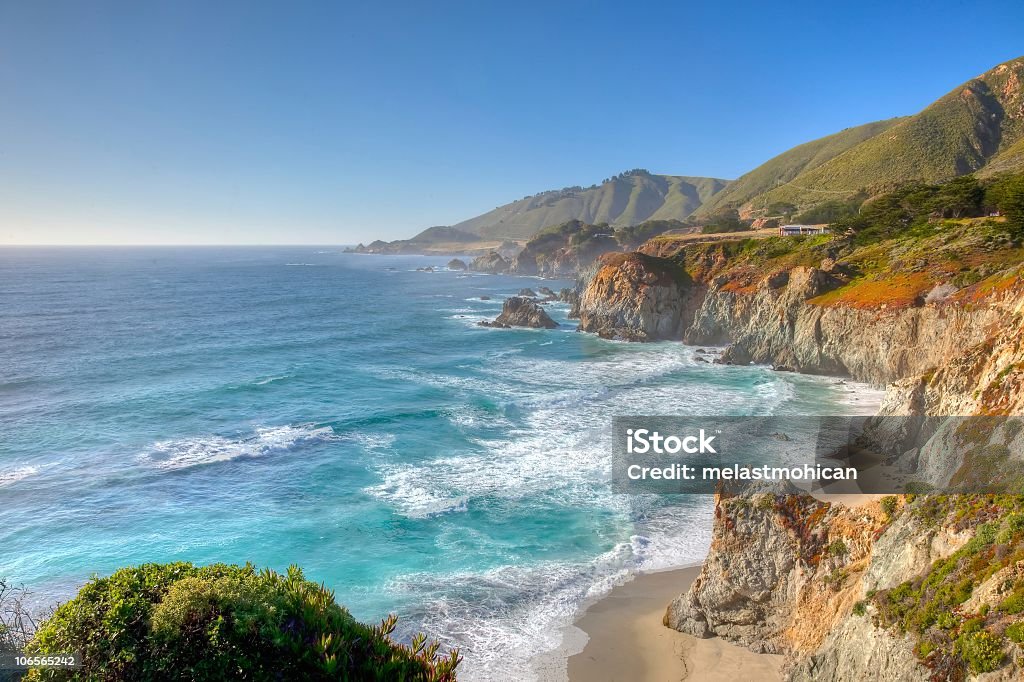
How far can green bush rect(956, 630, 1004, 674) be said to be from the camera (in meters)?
9.77

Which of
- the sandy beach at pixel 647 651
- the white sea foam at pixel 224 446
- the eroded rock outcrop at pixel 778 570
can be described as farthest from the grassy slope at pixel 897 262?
the white sea foam at pixel 224 446

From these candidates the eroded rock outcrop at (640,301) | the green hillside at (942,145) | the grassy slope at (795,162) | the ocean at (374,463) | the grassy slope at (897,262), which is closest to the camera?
the ocean at (374,463)

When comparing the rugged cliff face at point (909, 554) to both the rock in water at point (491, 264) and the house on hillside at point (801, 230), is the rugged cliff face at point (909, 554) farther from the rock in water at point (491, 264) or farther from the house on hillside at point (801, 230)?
the rock in water at point (491, 264)

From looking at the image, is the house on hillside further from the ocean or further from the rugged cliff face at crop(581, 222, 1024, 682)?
the rugged cliff face at crop(581, 222, 1024, 682)

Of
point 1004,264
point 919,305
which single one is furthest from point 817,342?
point 1004,264

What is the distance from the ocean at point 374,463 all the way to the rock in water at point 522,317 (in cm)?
632

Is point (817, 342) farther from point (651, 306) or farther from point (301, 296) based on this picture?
point (301, 296)

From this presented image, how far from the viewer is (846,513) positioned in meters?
15.0

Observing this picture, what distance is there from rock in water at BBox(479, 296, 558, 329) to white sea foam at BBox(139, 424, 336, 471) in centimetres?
3960

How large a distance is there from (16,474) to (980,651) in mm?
Result: 38899

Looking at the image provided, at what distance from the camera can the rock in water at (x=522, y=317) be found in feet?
238

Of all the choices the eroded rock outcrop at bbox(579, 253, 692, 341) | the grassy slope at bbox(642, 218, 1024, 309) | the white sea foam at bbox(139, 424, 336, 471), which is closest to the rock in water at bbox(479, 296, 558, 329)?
the eroded rock outcrop at bbox(579, 253, 692, 341)

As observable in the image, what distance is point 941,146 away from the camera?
338 feet

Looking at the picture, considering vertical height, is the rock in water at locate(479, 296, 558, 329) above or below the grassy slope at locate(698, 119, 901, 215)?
below
